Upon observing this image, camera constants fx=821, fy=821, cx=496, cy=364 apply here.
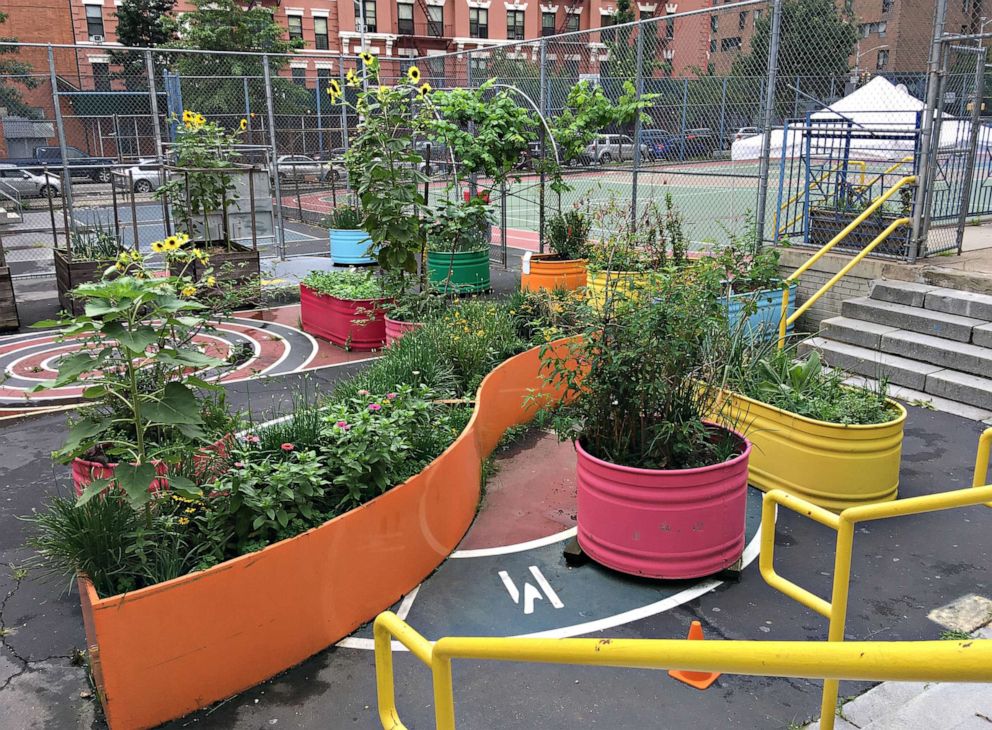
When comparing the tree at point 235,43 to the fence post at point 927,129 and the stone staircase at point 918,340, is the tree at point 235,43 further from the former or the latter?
the stone staircase at point 918,340

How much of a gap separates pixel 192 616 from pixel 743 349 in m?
4.62

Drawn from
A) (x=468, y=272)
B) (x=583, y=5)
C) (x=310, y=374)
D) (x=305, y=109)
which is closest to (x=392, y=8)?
(x=583, y=5)

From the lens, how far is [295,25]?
4516 cm

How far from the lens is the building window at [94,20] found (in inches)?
1630

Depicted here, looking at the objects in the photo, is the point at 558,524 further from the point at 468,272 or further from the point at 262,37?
the point at 262,37

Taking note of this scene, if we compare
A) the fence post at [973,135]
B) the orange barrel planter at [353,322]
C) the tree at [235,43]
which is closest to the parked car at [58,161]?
the tree at [235,43]

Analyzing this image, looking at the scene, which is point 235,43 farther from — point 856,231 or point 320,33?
point 856,231

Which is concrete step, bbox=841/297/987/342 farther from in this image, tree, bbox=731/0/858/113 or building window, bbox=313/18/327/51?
building window, bbox=313/18/327/51

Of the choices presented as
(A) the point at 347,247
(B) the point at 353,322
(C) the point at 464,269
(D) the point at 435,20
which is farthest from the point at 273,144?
(D) the point at 435,20

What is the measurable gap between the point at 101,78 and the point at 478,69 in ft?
94.3

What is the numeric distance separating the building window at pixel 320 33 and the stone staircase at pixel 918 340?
4286 centimetres

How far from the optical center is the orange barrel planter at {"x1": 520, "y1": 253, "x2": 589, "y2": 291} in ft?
36.6

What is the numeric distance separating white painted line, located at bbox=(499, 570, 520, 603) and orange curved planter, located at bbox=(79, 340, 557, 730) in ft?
1.42

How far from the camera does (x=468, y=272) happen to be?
12125mm
